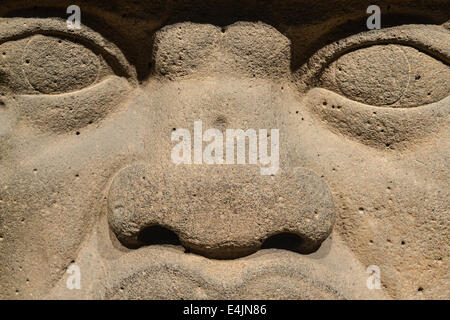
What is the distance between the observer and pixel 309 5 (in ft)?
3.55

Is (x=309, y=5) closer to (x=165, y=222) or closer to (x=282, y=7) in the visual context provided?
(x=282, y=7)

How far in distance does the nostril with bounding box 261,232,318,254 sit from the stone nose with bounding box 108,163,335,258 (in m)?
0.03

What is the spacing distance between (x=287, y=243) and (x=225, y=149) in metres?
0.25

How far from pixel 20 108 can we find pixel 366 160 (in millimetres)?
803

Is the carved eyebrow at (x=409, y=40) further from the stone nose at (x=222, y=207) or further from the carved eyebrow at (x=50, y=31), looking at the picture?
the carved eyebrow at (x=50, y=31)

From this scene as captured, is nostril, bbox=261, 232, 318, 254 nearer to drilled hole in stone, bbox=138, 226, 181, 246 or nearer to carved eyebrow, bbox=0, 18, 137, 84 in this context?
drilled hole in stone, bbox=138, 226, 181, 246

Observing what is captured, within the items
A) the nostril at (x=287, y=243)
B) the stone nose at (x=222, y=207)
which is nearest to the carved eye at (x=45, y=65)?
the stone nose at (x=222, y=207)

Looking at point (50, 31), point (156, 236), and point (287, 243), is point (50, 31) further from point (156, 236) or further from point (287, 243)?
point (287, 243)

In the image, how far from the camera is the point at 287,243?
1.07 metres

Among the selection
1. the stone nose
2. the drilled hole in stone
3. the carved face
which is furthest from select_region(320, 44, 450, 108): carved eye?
the drilled hole in stone

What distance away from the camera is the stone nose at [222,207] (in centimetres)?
99

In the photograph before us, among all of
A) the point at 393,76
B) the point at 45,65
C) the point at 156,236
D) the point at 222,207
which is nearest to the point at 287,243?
the point at 222,207

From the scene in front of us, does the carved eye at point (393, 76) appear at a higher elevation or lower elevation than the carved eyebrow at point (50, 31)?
lower

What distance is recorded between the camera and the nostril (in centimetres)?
105
